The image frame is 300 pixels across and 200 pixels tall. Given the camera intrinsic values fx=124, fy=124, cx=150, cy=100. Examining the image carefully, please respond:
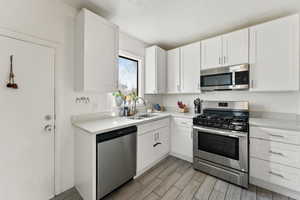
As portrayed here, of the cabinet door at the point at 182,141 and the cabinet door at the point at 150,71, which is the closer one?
the cabinet door at the point at 182,141

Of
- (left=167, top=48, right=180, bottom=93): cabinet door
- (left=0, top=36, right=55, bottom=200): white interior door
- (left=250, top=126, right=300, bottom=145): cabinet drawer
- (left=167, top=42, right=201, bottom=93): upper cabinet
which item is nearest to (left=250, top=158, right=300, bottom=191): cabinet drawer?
(left=250, top=126, right=300, bottom=145): cabinet drawer

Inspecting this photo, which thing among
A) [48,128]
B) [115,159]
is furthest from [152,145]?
[48,128]

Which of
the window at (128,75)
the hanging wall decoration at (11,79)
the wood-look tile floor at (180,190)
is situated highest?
the window at (128,75)

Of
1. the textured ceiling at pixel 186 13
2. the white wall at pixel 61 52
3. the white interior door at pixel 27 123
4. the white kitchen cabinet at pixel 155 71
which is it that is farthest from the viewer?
the white kitchen cabinet at pixel 155 71

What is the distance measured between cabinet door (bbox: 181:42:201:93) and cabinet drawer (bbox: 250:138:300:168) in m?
1.38

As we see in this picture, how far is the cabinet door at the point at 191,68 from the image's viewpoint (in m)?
2.73

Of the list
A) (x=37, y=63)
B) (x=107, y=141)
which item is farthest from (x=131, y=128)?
(x=37, y=63)

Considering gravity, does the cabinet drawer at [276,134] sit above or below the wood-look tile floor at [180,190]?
above

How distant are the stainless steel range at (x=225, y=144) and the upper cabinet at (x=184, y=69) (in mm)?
831

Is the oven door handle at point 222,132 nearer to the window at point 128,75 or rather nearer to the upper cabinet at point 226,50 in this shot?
the upper cabinet at point 226,50

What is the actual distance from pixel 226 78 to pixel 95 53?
2.35 m

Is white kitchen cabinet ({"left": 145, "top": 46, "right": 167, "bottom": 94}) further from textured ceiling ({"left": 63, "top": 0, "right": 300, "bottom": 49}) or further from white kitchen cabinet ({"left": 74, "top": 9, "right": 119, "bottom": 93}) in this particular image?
white kitchen cabinet ({"left": 74, "top": 9, "right": 119, "bottom": 93})

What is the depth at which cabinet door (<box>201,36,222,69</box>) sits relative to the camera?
244 cm

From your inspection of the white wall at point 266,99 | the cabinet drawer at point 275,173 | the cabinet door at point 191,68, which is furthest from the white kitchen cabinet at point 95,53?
the cabinet drawer at point 275,173
